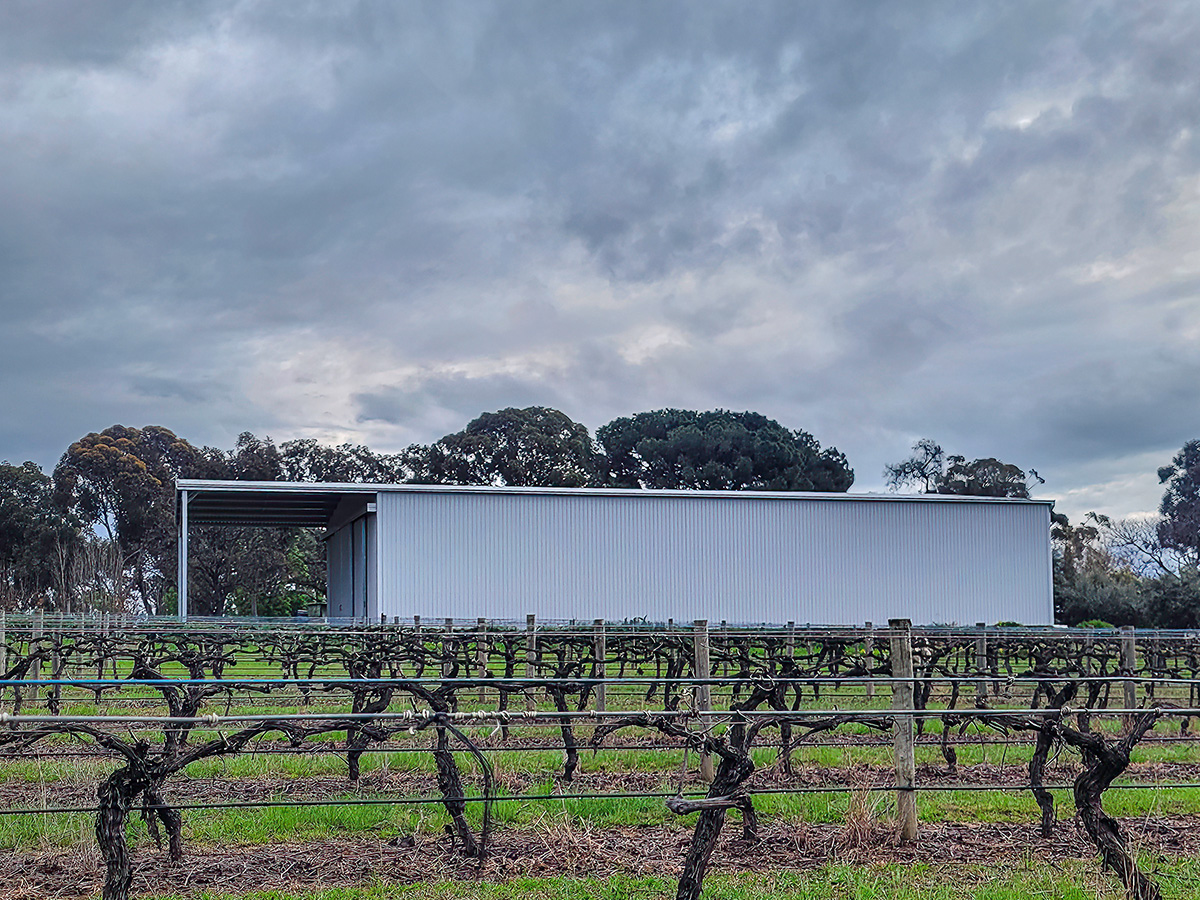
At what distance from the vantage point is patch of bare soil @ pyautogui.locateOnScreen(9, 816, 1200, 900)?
20.1 feet

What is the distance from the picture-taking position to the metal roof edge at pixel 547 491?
2998 cm

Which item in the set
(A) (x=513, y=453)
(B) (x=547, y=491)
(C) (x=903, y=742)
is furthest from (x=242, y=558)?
(C) (x=903, y=742)

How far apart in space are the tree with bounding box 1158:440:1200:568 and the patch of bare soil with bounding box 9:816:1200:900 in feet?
184

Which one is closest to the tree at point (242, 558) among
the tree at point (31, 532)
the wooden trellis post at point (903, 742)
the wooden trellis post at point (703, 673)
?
the tree at point (31, 532)

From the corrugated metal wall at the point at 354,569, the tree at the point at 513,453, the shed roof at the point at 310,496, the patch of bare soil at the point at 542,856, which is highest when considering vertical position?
the tree at the point at 513,453

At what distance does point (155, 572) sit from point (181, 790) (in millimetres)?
46790

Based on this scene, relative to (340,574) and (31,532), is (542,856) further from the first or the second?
(31,532)

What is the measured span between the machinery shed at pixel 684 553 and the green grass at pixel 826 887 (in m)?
24.2

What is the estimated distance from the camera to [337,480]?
5572 cm

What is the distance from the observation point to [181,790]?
8688 millimetres

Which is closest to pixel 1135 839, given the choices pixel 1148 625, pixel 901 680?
pixel 901 680

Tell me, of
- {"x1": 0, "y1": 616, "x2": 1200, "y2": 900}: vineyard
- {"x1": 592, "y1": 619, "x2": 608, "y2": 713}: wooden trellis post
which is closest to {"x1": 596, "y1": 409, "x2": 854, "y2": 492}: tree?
{"x1": 592, "y1": 619, "x2": 608, "y2": 713}: wooden trellis post

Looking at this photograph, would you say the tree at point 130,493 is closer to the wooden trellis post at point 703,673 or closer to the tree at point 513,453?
the tree at point 513,453

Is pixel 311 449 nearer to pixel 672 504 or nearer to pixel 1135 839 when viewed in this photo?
pixel 672 504
